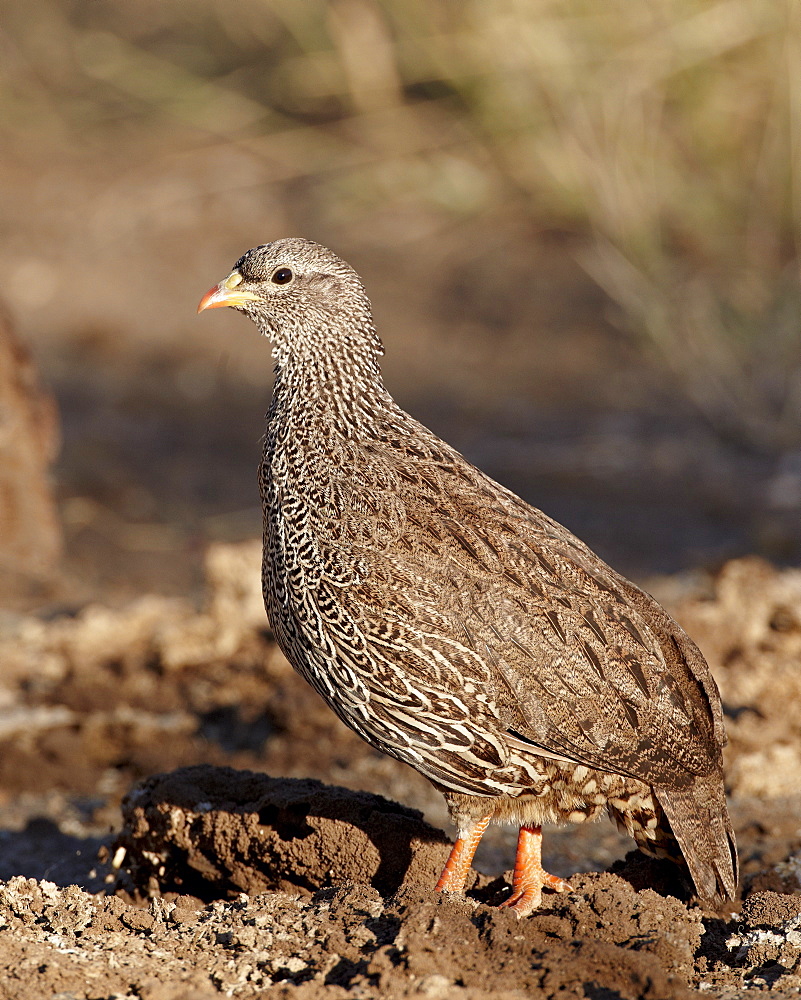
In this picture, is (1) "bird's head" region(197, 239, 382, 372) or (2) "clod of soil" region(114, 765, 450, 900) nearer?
(2) "clod of soil" region(114, 765, 450, 900)

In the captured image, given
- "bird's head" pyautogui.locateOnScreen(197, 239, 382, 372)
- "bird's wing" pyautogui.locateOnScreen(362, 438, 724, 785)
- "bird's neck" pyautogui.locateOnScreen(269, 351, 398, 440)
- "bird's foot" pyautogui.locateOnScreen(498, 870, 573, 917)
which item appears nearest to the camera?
"bird's wing" pyautogui.locateOnScreen(362, 438, 724, 785)

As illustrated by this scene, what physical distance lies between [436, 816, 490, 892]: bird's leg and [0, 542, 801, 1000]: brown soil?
0.11 meters

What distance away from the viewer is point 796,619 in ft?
20.7

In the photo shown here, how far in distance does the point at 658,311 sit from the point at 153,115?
836 centimetres

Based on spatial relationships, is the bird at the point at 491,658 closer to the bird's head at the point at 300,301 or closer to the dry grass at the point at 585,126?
the bird's head at the point at 300,301

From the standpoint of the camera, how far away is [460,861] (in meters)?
4.07

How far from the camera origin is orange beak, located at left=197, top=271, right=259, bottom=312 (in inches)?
185

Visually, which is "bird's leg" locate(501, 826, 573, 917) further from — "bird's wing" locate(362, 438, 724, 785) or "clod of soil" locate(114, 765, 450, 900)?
"bird's wing" locate(362, 438, 724, 785)

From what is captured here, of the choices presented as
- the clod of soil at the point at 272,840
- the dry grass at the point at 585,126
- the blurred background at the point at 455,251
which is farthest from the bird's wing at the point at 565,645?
the dry grass at the point at 585,126

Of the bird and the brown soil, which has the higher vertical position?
the bird

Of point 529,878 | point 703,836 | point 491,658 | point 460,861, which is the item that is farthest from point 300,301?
point 703,836

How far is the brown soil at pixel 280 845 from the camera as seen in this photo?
3232 millimetres

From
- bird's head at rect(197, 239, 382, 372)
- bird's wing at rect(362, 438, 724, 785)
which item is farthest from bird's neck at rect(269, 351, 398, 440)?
bird's wing at rect(362, 438, 724, 785)

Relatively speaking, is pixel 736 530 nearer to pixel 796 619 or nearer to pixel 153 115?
pixel 796 619
